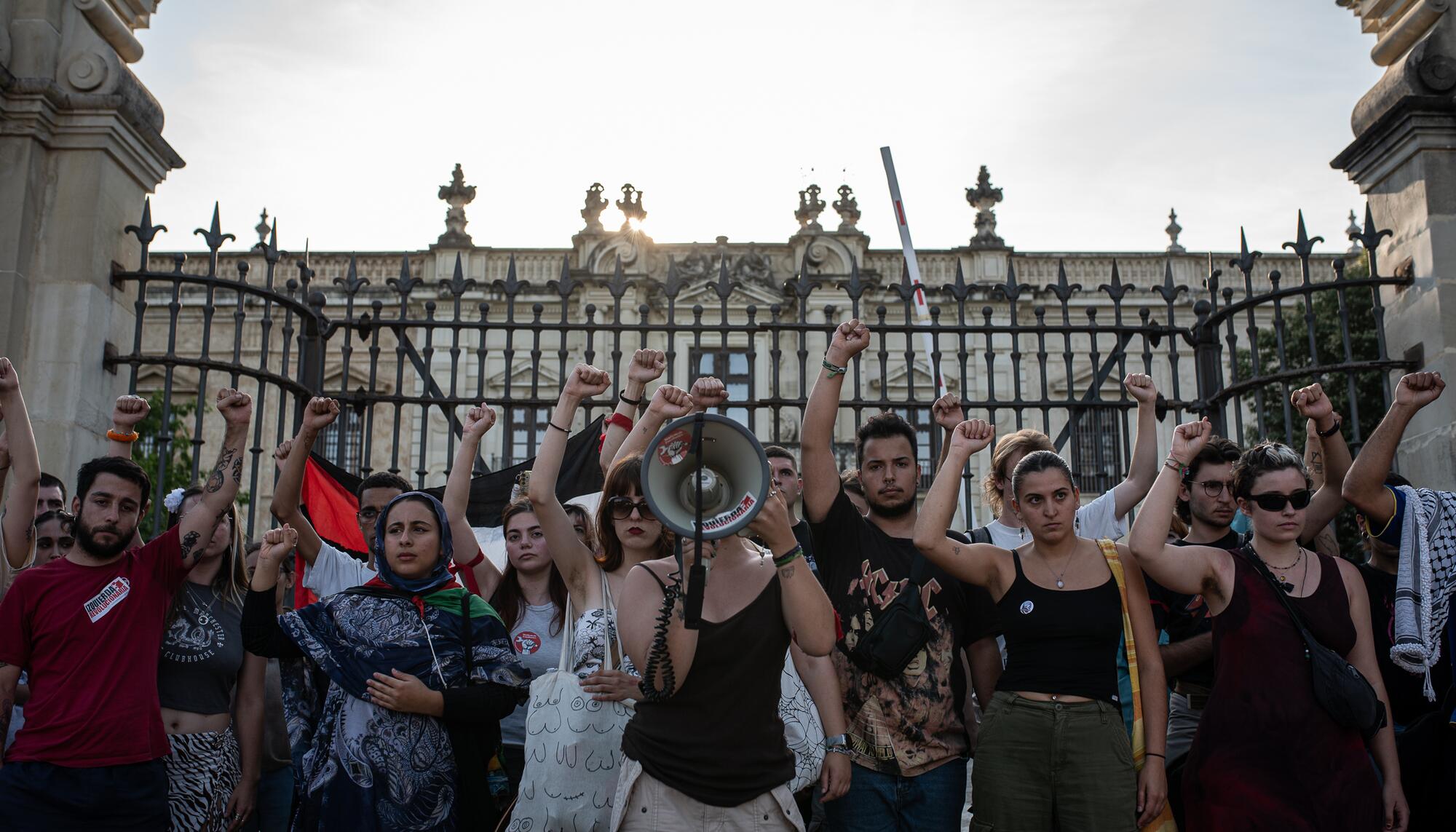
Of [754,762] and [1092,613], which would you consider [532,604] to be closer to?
[754,762]

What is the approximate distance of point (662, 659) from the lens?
3211mm

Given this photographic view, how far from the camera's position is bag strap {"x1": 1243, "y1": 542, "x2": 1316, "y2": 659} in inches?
147

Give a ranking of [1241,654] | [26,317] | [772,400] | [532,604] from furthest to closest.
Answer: [772,400] < [26,317] < [532,604] < [1241,654]

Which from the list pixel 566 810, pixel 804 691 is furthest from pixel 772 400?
pixel 566 810

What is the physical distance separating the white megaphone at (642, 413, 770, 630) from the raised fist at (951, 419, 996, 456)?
1.08 metres

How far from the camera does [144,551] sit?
412 cm

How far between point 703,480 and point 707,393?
2.72 feet

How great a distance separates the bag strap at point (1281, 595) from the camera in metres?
3.72

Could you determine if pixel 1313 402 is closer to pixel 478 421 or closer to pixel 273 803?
pixel 478 421

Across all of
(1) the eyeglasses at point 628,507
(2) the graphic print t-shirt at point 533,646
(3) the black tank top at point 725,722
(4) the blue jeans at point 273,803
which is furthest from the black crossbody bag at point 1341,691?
(4) the blue jeans at point 273,803

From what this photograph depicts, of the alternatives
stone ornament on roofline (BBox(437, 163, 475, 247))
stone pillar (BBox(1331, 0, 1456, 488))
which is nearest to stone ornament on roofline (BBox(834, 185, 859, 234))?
stone ornament on roofline (BBox(437, 163, 475, 247))

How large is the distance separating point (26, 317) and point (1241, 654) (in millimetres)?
6482

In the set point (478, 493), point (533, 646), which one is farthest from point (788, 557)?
point (478, 493)

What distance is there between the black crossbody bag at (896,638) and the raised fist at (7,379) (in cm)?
341
